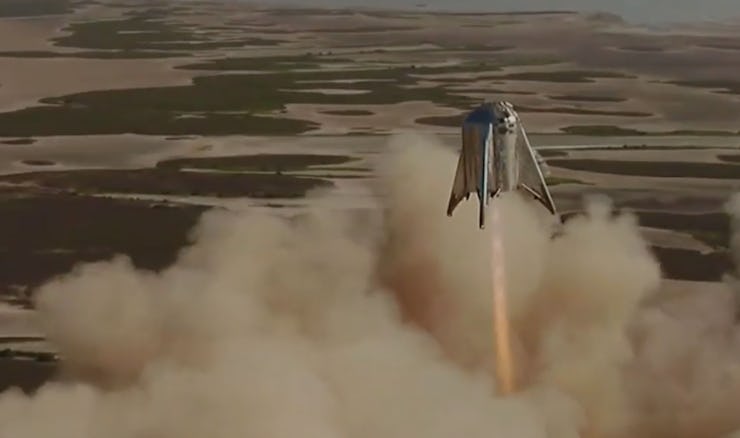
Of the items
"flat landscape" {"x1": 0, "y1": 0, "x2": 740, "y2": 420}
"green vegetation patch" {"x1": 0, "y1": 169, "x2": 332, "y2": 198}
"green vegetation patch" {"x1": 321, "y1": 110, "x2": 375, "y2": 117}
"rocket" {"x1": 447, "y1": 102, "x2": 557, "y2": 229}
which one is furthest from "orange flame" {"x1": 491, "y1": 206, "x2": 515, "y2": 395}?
"green vegetation patch" {"x1": 321, "y1": 110, "x2": 375, "y2": 117}

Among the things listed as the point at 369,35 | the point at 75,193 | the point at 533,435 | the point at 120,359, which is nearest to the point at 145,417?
the point at 120,359

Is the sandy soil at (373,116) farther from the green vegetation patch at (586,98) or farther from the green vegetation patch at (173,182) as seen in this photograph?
the green vegetation patch at (173,182)

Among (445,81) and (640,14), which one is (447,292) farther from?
(640,14)

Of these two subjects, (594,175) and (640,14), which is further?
(640,14)

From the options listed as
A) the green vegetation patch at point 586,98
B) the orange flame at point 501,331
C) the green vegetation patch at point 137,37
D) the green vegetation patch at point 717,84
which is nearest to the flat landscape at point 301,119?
the green vegetation patch at point 717,84

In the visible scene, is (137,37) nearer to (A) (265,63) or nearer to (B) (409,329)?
(A) (265,63)

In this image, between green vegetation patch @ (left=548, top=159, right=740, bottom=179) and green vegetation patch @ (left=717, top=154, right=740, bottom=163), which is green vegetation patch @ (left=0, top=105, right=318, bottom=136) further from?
green vegetation patch @ (left=717, top=154, right=740, bottom=163)
